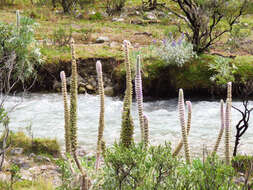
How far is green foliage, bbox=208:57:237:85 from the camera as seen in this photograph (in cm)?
1154

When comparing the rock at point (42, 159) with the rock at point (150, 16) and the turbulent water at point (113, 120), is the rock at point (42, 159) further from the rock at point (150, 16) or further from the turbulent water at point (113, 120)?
the rock at point (150, 16)

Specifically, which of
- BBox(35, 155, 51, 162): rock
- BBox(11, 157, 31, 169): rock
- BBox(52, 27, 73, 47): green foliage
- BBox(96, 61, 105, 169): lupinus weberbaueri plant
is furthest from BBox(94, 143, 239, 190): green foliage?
BBox(52, 27, 73, 47): green foliage

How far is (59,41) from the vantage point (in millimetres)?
14289

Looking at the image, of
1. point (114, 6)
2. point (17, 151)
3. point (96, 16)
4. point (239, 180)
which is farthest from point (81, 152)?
point (114, 6)

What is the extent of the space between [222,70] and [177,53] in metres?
1.62

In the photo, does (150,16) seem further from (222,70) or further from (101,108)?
(101,108)

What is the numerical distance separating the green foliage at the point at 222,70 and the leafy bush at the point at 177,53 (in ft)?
2.93

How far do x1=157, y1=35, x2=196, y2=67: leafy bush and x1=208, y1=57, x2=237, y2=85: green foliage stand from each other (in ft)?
2.93

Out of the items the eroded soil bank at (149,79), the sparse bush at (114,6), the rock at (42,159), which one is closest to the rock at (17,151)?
the rock at (42,159)

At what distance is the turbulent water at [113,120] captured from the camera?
338 inches

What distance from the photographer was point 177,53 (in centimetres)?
1212

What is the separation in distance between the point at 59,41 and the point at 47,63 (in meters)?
2.11

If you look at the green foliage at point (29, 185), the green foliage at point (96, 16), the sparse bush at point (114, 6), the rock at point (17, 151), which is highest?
the sparse bush at point (114, 6)

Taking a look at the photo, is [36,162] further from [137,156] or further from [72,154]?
[137,156]
